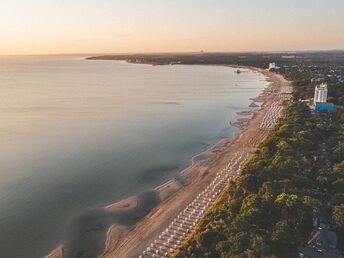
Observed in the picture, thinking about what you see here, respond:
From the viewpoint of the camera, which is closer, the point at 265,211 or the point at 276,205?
the point at 265,211

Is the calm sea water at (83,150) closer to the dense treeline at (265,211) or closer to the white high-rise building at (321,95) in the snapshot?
the dense treeline at (265,211)

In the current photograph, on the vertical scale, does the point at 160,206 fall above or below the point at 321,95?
below

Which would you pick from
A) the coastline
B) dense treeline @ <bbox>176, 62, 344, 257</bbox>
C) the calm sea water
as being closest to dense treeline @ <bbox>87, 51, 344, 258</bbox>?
dense treeline @ <bbox>176, 62, 344, 257</bbox>

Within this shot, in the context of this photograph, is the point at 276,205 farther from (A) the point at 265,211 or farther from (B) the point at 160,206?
(B) the point at 160,206

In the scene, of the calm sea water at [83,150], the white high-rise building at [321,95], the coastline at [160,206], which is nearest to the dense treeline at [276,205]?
the coastline at [160,206]

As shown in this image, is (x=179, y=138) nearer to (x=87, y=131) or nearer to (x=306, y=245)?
(x=87, y=131)

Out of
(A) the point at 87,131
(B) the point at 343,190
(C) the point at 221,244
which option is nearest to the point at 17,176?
(A) the point at 87,131

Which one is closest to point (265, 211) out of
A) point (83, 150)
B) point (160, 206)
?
point (160, 206)

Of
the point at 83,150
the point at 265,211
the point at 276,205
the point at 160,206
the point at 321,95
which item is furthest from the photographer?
the point at 321,95
